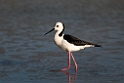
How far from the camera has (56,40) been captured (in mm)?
9742

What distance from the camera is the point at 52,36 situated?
1282 centimetres

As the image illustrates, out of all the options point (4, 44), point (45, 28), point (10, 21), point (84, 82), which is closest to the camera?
point (84, 82)

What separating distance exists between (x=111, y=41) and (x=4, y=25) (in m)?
3.96

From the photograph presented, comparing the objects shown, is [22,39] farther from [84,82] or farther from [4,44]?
[84,82]

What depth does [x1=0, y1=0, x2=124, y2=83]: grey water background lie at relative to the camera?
865 cm

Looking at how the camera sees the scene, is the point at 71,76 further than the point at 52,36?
No

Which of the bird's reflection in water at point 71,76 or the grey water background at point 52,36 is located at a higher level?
the grey water background at point 52,36

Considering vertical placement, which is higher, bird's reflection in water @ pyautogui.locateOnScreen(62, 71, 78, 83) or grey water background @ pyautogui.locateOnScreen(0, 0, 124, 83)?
grey water background @ pyautogui.locateOnScreen(0, 0, 124, 83)

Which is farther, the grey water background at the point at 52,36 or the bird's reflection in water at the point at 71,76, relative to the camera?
the grey water background at the point at 52,36

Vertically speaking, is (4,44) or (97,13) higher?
(97,13)

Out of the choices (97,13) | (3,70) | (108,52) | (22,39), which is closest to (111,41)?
(108,52)

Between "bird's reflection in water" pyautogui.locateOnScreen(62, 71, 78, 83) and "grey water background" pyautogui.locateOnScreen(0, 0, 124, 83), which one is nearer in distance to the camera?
"bird's reflection in water" pyautogui.locateOnScreen(62, 71, 78, 83)

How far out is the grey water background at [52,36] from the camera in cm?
865

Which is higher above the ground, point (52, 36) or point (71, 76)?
point (52, 36)
